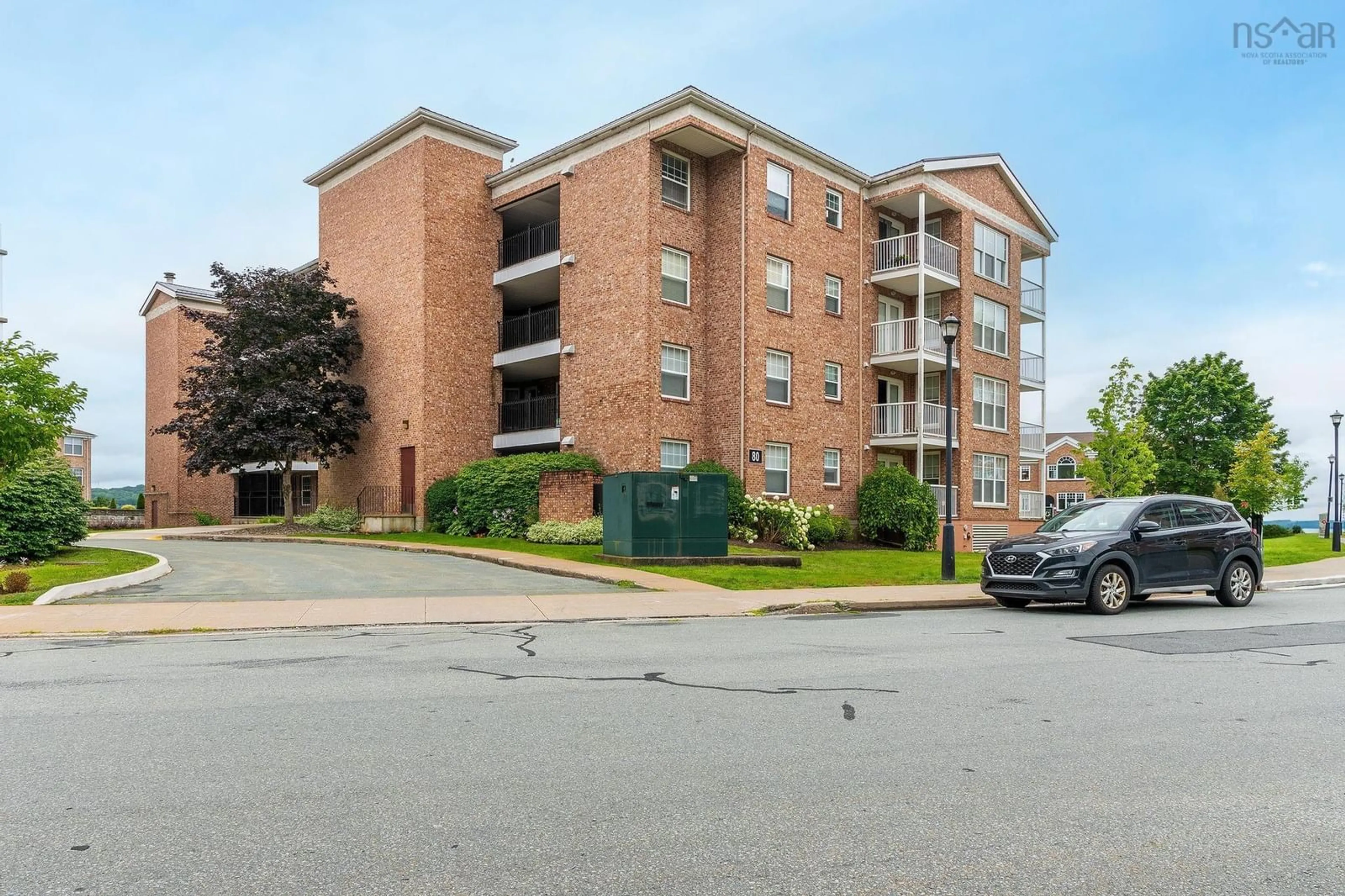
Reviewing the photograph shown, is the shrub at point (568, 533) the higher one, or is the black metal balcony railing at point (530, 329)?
the black metal balcony railing at point (530, 329)

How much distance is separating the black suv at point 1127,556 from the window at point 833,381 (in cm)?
1445

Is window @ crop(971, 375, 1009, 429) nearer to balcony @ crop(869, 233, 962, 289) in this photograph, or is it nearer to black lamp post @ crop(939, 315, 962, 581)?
balcony @ crop(869, 233, 962, 289)

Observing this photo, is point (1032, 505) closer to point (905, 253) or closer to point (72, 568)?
point (905, 253)

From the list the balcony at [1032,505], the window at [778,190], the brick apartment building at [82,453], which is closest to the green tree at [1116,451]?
the balcony at [1032,505]

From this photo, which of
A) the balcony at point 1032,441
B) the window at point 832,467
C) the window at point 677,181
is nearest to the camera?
the window at point 677,181

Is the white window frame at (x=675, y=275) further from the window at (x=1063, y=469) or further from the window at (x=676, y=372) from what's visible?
the window at (x=1063, y=469)

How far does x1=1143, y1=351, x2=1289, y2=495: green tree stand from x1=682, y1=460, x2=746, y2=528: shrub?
4230cm

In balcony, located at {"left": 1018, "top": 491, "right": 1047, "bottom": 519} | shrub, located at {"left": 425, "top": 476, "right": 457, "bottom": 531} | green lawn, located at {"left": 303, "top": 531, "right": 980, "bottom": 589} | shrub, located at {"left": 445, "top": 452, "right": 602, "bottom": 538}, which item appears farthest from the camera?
balcony, located at {"left": 1018, "top": 491, "right": 1047, "bottom": 519}

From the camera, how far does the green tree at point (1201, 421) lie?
5753cm

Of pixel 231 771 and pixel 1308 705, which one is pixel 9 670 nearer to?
pixel 231 771

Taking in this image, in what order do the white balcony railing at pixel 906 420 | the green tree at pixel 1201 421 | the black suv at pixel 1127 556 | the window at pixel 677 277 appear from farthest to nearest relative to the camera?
the green tree at pixel 1201 421 → the white balcony railing at pixel 906 420 → the window at pixel 677 277 → the black suv at pixel 1127 556

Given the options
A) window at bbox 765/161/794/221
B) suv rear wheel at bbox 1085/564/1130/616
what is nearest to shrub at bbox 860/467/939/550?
window at bbox 765/161/794/221

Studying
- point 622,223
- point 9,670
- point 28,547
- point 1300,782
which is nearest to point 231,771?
point 9,670

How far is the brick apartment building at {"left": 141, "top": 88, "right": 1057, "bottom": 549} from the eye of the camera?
2661 centimetres
